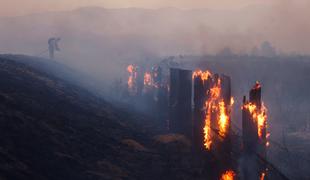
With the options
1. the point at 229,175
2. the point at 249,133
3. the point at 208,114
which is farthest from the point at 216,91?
the point at 249,133

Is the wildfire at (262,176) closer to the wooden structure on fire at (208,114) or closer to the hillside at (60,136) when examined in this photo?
the wooden structure on fire at (208,114)

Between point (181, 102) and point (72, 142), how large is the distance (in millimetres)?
10508

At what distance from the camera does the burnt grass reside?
19653mm

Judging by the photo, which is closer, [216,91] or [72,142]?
[72,142]

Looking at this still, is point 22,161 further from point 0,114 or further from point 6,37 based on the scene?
point 6,37

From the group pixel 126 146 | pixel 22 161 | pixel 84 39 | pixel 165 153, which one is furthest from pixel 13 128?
pixel 84 39

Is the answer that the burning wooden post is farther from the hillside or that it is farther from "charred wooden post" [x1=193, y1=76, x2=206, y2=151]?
the hillside

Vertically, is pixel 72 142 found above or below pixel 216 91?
below

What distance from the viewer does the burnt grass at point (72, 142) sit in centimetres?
1965

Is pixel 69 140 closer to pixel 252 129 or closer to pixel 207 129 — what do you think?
pixel 207 129

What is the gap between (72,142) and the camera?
24.5 m

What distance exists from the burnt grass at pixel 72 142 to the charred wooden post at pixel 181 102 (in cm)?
202

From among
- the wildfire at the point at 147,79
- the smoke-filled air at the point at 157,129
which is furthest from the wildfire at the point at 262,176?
the wildfire at the point at 147,79

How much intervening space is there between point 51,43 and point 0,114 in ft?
161
